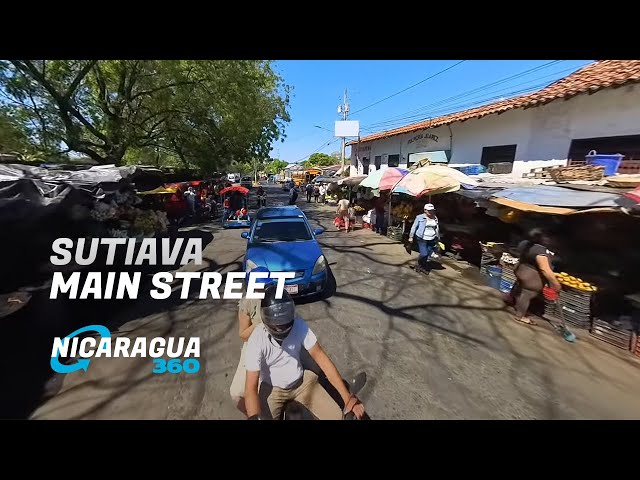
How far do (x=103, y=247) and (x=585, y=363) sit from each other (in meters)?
10.3

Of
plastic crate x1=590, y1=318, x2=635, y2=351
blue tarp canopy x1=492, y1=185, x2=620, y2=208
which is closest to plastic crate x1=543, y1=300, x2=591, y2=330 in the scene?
plastic crate x1=590, y1=318, x2=635, y2=351

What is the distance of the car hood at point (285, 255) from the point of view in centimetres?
553

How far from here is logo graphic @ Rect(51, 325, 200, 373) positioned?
392cm

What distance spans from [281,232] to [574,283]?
5.67m

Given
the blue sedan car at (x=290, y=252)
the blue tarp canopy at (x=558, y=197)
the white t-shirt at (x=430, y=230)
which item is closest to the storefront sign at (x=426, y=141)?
the white t-shirt at (x=430, y=230)

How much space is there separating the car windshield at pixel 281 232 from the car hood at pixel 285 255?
22cm

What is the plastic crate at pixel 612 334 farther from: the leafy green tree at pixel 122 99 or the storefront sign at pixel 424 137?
the leafy green tree at pixel 122 99

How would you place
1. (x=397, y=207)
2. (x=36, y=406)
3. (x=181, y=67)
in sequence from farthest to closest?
(x=181, y=67), (x=397, y=207), (x=36, y=406)

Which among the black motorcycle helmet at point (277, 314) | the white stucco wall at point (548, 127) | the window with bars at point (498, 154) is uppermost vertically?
the white stucco wall at point (548, 127)

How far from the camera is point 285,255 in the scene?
5.78 metres

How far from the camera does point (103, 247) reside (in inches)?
303
